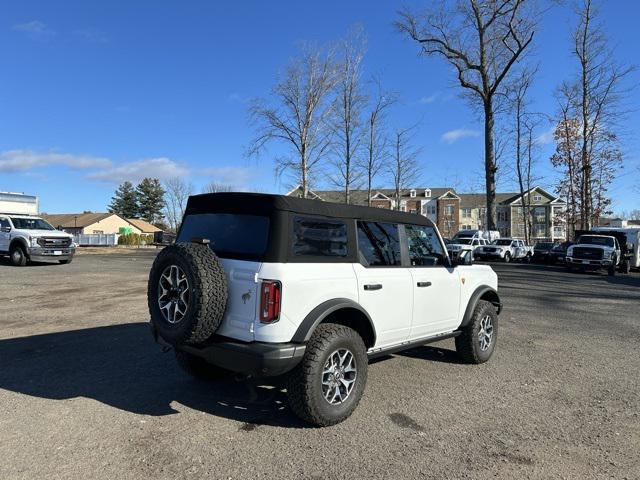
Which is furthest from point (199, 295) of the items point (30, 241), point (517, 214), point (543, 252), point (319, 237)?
point (517, 214)

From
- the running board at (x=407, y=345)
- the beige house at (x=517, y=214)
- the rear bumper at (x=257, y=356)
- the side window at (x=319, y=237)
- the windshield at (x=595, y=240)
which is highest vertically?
the beige house at (x=517, y=214)

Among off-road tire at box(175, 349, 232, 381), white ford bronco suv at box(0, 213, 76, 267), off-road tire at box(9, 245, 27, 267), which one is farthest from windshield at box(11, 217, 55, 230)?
off-road tire at box(175, 349, 232, 381)

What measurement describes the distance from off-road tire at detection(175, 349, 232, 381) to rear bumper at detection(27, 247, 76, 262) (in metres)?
17.2

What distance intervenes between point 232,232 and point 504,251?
31.4 m

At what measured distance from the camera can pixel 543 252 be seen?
105 feet

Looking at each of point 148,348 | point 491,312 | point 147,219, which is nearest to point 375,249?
point 491,312

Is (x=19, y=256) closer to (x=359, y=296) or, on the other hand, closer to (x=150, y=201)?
(x=359, y=296)

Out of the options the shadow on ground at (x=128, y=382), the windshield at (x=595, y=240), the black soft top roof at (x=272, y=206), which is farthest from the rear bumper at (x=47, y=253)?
the windshield at (x=595, y=240)

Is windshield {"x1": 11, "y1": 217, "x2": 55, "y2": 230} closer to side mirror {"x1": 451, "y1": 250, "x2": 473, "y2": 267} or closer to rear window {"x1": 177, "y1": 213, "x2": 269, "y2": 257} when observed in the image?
rear window {"x1": 177, "y1": 213, "x2": 269, "y2": 257}

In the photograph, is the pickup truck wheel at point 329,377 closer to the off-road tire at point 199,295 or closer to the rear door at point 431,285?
the off-road tire at point 199,295

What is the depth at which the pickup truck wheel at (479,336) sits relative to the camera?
572 cm

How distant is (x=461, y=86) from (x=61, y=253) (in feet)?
86.4

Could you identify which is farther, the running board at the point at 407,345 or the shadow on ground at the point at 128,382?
the running board at the point at 407,345

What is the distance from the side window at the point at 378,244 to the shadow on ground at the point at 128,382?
1.62 m
